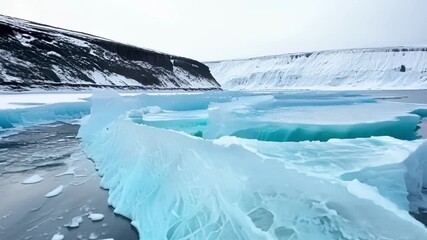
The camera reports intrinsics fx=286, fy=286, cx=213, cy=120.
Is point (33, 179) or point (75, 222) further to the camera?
point (33, 179)

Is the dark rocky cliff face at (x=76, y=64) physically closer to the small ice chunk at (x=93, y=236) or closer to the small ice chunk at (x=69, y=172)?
the small ice chunk at (x=69, y=172)

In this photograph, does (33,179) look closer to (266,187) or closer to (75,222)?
(75,222)

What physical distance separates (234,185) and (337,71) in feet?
279

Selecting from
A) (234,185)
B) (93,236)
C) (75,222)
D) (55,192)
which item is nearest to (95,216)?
(75,222)

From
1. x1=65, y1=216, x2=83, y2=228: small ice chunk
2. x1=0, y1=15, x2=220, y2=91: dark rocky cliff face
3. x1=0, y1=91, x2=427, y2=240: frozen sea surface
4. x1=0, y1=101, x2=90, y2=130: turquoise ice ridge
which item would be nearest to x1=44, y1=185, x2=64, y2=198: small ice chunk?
x1=0, y1=91, x2=427, y2=240: frozen sea surface

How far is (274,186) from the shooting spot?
2.18m

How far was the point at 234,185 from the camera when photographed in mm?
2334

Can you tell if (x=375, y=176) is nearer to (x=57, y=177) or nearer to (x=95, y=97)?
(x=57, y=177)

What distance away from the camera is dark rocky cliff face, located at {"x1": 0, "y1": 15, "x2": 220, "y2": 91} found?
27.4 metres

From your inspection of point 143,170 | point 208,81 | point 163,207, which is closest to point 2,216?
point 143,170

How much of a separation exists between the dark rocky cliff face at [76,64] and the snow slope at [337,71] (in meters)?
36.7

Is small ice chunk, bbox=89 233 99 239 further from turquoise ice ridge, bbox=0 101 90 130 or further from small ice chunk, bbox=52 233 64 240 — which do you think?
turquoise ice ridge, bbox=0 101 90 130

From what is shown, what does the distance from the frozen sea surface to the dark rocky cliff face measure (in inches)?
882

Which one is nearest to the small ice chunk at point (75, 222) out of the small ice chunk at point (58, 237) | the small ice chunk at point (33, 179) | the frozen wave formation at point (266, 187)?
the small ice chunk at point (58, 237)
